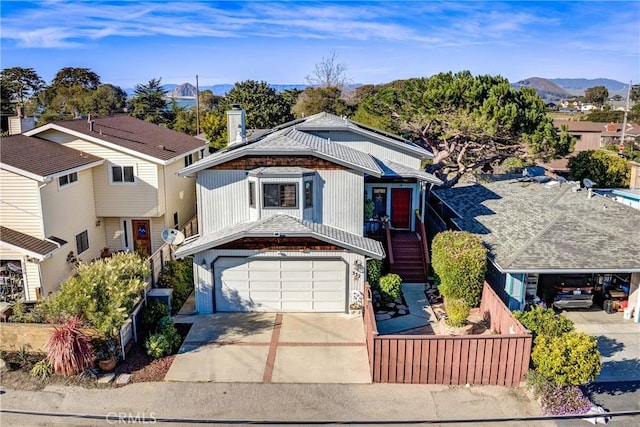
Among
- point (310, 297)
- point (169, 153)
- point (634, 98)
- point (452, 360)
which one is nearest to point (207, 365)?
point (310, 297)

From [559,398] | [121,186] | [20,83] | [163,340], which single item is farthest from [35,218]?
[20,83]

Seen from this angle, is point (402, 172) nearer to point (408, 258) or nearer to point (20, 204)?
point (408, 258)

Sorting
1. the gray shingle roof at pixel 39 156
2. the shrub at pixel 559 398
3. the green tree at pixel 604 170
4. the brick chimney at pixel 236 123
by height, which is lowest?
the shrub at pixel 559 398

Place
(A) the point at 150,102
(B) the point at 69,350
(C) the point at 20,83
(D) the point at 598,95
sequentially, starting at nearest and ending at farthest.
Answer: (B) the point at 69,350 < (A) the point at 150,102 < (C) the point at 20,83 < (D) the point at 598,95

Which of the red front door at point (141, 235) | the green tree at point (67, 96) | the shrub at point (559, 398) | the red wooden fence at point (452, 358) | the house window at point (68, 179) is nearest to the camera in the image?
the shrub at point (559, 398)

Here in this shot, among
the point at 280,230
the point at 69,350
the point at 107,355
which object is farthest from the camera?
the point at 280,230

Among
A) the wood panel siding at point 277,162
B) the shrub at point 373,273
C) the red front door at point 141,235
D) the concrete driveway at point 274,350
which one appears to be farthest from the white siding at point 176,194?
the shrub at point 373,273

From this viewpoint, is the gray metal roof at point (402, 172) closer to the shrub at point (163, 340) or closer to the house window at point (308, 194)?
the house window at point (308, 194)

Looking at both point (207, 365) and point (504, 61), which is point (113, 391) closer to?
point (207, 365)
